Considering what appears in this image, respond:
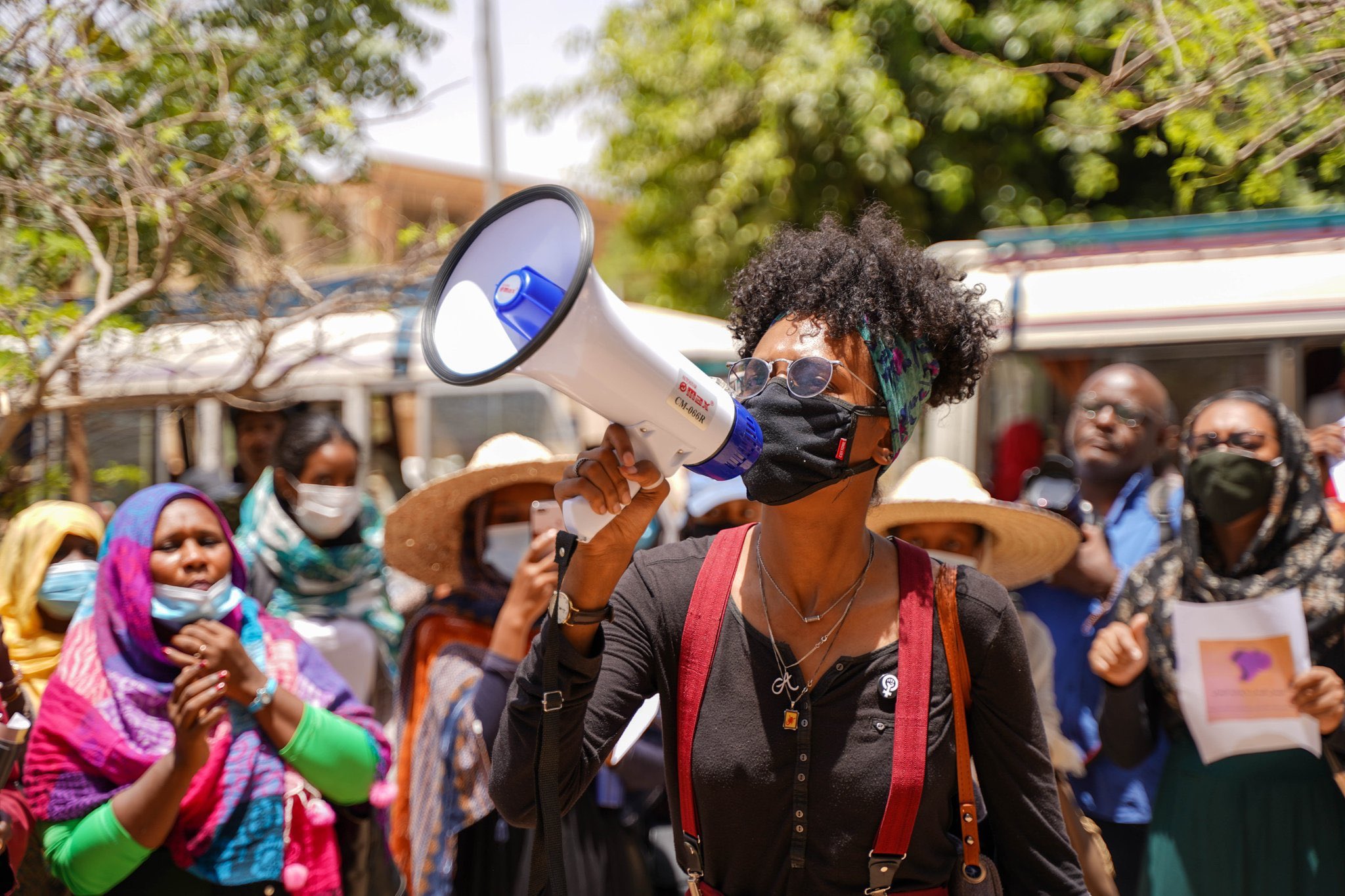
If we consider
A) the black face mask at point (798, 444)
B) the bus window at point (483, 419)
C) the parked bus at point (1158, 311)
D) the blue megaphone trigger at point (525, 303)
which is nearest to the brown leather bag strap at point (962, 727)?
the black face mask at point (798, 444)

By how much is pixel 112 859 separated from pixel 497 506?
1444 mm

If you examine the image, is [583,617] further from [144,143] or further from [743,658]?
[144,143]

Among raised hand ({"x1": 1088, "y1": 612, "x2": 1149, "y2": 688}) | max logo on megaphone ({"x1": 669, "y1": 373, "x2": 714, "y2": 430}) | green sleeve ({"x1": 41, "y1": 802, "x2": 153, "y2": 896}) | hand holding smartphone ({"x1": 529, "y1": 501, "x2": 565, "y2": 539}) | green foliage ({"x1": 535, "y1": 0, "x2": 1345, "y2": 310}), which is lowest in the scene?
green sleeve ({"x1": 41, "y1": 802, "x2": 153, "y2": 896})

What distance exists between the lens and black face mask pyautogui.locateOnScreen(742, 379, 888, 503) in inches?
81.2

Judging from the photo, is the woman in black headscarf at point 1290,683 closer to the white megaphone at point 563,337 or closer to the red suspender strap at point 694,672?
the red suspender strap at point 694,672

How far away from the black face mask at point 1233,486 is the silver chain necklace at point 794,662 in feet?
5.25

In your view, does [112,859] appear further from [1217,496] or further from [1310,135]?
[1310,135]

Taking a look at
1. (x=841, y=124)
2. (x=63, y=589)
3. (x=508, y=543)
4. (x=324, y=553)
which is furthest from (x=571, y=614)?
(x=841, y=124)

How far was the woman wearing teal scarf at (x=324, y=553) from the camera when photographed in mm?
4395

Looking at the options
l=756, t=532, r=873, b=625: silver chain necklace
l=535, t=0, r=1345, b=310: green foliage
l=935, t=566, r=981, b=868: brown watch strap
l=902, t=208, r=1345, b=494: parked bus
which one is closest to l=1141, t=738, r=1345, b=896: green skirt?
l=935, t=566, r=981, b=868: brown watch strap

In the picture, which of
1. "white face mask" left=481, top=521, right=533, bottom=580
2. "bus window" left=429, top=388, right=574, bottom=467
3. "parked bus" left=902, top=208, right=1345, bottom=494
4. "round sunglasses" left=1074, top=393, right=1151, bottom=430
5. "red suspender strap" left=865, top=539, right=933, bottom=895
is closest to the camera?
"red suspender strap" left=865, top=539, right=933, bottom=895

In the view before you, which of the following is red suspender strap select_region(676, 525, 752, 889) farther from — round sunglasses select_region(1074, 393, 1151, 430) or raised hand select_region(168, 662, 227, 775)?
round sunglasses select_region(1074, 393, 1151, 430)

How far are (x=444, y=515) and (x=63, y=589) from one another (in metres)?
1.08

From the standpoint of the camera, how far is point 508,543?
12.3 ft
